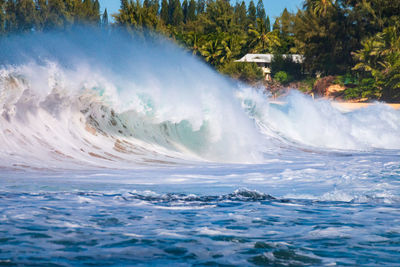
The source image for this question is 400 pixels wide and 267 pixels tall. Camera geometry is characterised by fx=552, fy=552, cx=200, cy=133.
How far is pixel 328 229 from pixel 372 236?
1.16 feet

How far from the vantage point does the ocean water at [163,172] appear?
151 inches

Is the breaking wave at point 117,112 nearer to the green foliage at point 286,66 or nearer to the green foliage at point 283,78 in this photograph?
the green foliage at point 283,78

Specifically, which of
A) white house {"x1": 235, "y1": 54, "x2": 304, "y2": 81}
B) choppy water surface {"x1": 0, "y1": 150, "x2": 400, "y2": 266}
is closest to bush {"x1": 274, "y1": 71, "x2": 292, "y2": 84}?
white house {"x1": 235, "y1": 54, "x2": 304, "y2": 81}

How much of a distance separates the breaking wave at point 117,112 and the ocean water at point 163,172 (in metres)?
0.04

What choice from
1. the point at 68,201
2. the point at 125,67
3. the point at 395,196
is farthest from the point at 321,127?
the point at 68,201

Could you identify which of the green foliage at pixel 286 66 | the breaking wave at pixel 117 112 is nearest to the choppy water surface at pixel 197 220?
the breaking wave at pixel 117 112

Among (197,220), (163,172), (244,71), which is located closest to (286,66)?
(244,71)

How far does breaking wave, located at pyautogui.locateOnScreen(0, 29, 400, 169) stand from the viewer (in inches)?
380

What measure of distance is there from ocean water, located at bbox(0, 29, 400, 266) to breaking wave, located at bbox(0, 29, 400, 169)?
1.4 inches

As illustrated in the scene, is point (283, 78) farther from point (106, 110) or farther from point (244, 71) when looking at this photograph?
point (106, 110)

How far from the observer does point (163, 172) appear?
8.30m

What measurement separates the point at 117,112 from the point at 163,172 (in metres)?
4.04

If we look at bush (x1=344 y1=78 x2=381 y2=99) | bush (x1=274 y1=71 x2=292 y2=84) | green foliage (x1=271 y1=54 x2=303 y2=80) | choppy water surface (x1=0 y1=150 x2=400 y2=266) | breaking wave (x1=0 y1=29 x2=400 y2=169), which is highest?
green foliage (x1=271 y1=54 x2=303 y2=80)

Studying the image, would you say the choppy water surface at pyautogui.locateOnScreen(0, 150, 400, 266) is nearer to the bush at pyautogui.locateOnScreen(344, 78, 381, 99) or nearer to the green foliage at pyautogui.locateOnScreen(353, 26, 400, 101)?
the green foliage at pyautogui.locateOnScreen(353, 26, 400, 101)
